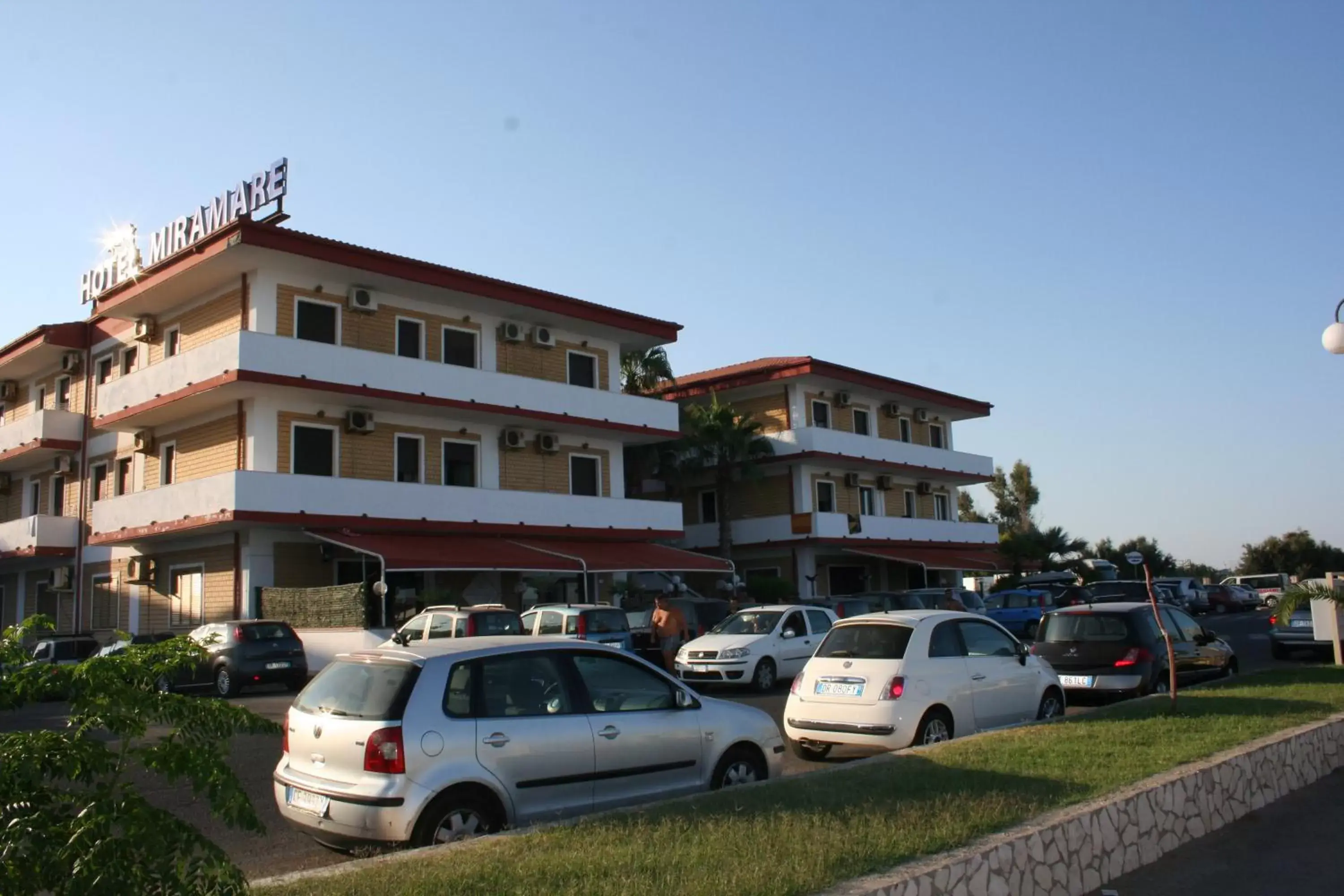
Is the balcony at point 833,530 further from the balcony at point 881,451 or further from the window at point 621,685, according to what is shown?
the window at point 621,685

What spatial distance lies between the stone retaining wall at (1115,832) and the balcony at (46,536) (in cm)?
3203

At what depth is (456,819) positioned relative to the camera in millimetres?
7254

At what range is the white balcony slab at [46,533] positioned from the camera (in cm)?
3212

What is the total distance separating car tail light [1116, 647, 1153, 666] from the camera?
14422 mm

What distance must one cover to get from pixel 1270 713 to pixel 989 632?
110 inches

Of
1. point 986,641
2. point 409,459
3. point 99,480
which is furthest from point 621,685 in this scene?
point 99,480

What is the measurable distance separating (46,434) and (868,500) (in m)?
28.2

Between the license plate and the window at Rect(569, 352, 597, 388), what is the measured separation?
22.0m

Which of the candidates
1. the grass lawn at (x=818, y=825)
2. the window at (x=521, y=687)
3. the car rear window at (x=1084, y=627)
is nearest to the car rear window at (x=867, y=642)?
the grass lawn at (x=818, y=825)

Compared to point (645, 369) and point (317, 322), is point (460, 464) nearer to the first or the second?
point (317, 322)

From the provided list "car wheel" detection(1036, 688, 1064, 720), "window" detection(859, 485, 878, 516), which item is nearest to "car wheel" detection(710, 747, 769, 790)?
"car wheel" detection(1036, 688, 1064, 720)

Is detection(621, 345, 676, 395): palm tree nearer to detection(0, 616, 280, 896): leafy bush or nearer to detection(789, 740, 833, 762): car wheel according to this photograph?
detection(789, 740, 833, 762): car wheel

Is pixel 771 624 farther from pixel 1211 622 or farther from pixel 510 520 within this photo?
pixel 1211 622

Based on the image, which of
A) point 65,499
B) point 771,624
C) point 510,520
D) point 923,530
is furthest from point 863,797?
point 923,530
